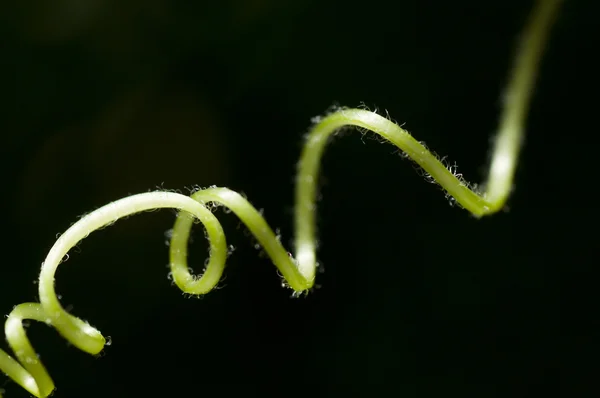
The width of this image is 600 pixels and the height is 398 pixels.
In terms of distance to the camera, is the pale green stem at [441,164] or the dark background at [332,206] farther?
the dark background at [332,206]

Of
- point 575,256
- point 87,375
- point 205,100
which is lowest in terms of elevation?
point 87,375

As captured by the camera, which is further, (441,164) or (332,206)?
(332,206)

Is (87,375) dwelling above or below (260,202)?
below

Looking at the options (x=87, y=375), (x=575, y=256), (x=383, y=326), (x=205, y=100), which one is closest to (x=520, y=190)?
(x=575, y=256)

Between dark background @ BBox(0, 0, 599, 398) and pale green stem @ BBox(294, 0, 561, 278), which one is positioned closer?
pale green stem @ BBox(294, 0, 561, 278)

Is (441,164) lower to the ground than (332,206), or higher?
lower

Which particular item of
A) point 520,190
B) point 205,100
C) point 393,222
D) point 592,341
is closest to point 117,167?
point 205,100

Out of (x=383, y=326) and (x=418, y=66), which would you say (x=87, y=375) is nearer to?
(x=383, y=326)
